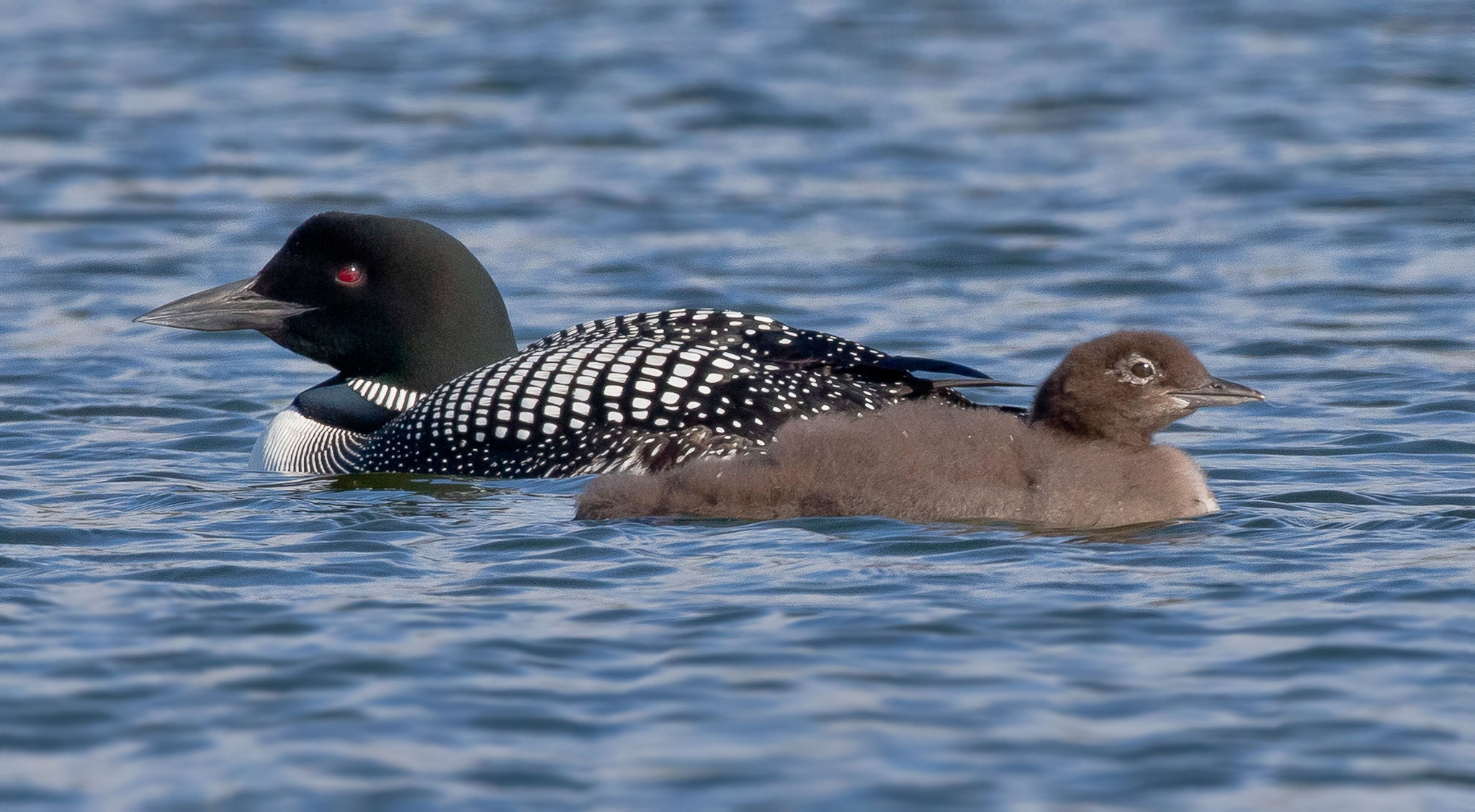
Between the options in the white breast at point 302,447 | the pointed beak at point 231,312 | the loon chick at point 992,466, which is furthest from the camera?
the pointed beak at point 231,312

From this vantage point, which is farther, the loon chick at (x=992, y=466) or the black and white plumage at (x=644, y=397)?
the black and white plumage at (x=644, y=397)

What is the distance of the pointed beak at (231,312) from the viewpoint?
21.2 feet

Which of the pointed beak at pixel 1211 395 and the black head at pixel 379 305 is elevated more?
the black head at pixel 379 305

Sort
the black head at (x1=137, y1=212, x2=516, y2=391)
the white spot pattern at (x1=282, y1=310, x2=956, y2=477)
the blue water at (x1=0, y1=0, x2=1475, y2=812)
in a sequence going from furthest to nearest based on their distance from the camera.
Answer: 1. the black head at (x1=137, y1=212, x2=516, y2=391)
2. the white spot pattern at (x1=282, y1=310, x2=956, y2=477)
3. the blue water at (x1=0, y1=0, x2=1475, y2=812)

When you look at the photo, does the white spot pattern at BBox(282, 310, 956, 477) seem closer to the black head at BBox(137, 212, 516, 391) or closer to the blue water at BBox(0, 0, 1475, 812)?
the blue water at BBox(0, 0, 1475, 812)

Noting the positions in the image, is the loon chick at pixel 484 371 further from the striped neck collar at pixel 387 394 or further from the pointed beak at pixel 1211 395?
the pointed beak at pixel 1211 395

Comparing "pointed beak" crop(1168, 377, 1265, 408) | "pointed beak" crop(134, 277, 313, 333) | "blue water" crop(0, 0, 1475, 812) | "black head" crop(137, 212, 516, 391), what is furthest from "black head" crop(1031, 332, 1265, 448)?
"pointed beak" crop(134, 277, 313, 333)


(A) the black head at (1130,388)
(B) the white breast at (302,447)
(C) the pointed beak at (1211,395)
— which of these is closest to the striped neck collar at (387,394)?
(B) the white breast at (302,447)

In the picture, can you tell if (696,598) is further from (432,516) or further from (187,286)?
(187,286)

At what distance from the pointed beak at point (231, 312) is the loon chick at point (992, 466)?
1.73 m

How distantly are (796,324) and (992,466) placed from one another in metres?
3.14

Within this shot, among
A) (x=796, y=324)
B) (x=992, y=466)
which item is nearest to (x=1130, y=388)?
(x=992, y=466)

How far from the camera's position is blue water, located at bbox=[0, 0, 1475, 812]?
3.62 metres

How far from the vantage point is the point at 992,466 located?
4996 millimetres
